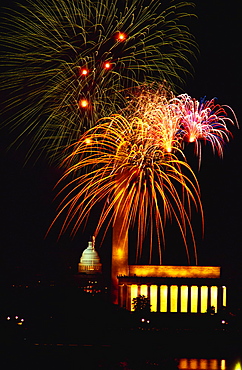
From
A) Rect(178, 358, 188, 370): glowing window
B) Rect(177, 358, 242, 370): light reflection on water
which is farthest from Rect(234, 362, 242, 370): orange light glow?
Rect(178, 358, 188, 370): glowing window

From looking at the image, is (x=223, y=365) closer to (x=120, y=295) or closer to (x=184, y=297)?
(x=184, y=297)

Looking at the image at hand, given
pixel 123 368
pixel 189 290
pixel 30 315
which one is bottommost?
pixel 123 368

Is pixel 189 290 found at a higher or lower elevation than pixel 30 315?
higher

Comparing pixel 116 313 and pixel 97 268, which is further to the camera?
pixel 97 268

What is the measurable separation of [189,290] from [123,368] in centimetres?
1440

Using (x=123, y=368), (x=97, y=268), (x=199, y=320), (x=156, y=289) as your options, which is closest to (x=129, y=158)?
(x=156, y=289)

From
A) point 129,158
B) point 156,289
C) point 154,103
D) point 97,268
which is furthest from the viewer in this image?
point 97,268

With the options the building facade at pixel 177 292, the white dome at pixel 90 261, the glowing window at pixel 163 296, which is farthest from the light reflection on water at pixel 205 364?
the white dome at pixel 90 261

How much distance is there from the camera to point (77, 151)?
1026 inches

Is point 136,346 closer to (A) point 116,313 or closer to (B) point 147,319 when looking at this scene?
(A) point 116,313

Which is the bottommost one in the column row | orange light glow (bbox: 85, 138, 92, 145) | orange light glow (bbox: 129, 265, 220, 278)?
the column row

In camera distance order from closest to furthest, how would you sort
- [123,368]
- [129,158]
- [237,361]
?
[123,368] < [237,361] < [129,158]

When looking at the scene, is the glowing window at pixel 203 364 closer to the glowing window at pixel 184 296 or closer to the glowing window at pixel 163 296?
the glowing window at pixel 184 296

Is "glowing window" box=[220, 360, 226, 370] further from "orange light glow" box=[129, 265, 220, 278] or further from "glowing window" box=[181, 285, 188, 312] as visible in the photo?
"orange light glow" box=[129, 265, 220, 278]
